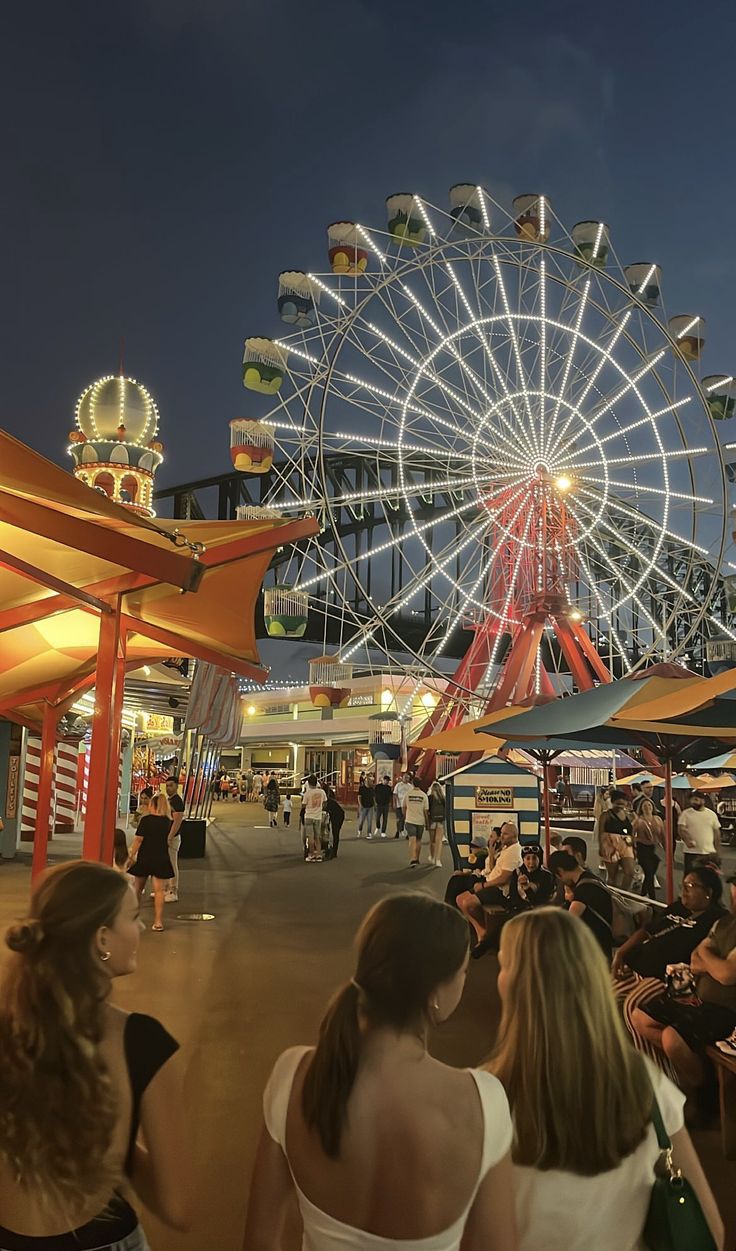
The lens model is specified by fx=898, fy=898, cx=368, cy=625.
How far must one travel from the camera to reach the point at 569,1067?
1771 mm

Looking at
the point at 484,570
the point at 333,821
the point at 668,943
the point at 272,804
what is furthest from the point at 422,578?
the point at 668,943

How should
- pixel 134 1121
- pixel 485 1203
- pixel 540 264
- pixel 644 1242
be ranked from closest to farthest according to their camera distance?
pixel 485 1203 < pixel 134 1121 < pixel 644 1242 < pixel 540 264

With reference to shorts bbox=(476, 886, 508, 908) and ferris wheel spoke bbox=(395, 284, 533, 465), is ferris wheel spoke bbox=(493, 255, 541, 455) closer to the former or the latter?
ferris wheel spoke bbox=(395, 284, 533, 465)

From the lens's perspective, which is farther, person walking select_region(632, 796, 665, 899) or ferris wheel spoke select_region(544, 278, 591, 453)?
ferris wheel spoke select_region(544, 278, 591, 453)

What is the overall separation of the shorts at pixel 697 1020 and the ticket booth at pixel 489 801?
8.41 m

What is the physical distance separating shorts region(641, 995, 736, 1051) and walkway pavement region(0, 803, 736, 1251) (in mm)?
450

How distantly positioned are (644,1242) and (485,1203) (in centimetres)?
55

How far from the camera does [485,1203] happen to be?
1.50m

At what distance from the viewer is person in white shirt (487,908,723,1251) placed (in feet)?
5.79

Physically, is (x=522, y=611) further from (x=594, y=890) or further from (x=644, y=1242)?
(x=644, y=1242)

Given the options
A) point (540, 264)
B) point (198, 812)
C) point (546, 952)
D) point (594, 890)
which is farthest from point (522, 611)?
point (546, 952)

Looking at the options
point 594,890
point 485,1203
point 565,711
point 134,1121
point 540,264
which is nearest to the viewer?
point 485,1203

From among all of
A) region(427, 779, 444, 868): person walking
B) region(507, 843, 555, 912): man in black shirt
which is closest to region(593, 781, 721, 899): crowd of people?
region(507, 843, 555, 912): man in black shirt

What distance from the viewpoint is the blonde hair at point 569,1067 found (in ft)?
5.79
